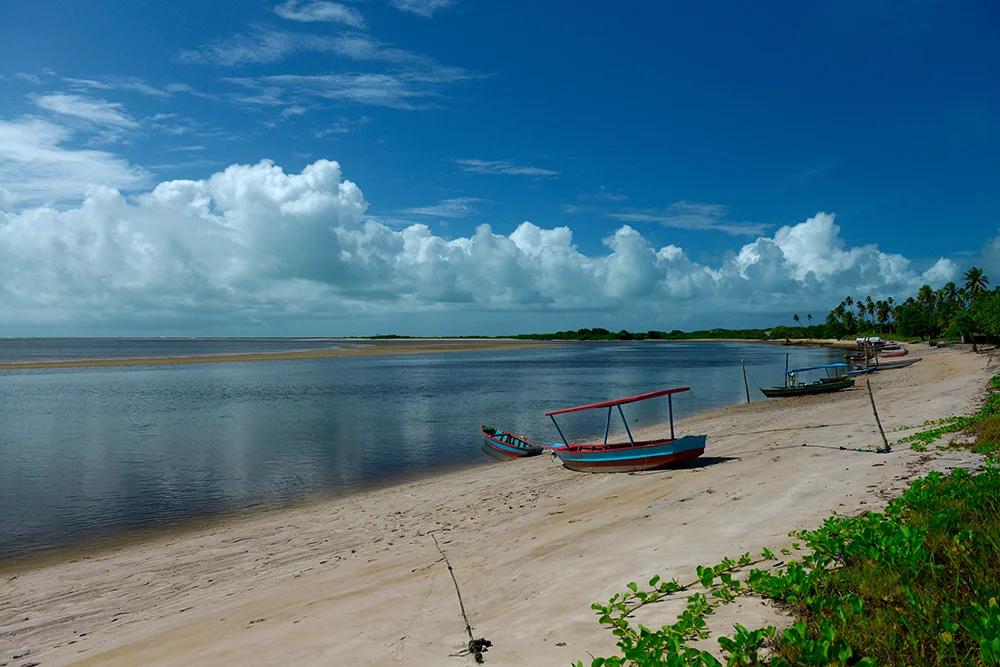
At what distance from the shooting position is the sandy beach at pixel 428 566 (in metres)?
7.73

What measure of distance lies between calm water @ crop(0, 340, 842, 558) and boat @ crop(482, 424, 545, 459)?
3.97 ft

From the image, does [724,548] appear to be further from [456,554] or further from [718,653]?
[456,554]

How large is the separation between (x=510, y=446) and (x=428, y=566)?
1678 cm

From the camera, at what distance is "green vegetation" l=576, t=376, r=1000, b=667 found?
15.5 ft

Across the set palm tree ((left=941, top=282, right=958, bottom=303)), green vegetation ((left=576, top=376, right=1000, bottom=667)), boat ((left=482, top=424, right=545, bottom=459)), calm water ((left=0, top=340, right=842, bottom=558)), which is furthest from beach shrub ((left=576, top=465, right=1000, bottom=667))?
palm tree ((left=941, top=282, right=958, bottom=303))

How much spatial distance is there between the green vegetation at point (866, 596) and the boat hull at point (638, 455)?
11094 mm

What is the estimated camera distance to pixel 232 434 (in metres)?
34.6

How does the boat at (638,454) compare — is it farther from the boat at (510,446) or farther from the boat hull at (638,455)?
the boat at (510,446)

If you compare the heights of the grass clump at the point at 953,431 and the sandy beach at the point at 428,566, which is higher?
the grass clump at the point at 953,431

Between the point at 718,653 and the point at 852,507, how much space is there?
634 centimetres

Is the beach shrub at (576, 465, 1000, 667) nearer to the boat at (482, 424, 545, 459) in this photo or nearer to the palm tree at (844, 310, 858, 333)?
the boat at (482, 424, 545, 459)

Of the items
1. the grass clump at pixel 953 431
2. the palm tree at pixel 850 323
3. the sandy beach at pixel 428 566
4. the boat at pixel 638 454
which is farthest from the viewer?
the palm tree at pixel 850 323

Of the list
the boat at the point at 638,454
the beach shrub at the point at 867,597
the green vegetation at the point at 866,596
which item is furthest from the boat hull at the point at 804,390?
the beach shrub at the point at 867,597

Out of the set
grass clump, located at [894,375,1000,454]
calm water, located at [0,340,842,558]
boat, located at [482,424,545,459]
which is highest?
grass clump, located at [894,375,1000,454]
